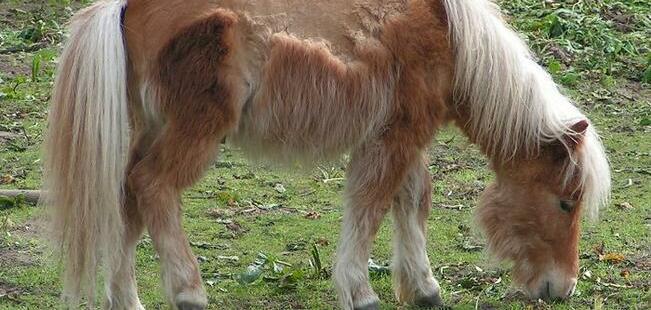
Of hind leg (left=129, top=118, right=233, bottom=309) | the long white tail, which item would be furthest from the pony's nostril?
the long white tail

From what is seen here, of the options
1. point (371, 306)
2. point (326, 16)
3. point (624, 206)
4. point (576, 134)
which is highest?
point (326, 16)

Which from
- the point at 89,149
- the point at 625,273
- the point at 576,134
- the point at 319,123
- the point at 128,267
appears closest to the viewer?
the point at 89,149

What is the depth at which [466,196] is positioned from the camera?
7.59 meters

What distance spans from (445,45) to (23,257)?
2318 mm

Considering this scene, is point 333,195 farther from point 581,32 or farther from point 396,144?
point 581,32

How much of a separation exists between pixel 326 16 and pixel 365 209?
2.81ft

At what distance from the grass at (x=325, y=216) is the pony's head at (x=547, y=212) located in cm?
13

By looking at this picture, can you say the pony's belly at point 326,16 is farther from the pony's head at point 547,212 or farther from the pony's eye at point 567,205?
the pony's eye at point 567,205

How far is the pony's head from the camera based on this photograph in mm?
5777

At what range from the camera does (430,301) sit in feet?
19.2

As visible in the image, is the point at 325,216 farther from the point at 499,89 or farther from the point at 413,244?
the point at 499,89

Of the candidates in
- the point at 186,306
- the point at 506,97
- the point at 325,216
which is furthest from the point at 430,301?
the point at 325,216

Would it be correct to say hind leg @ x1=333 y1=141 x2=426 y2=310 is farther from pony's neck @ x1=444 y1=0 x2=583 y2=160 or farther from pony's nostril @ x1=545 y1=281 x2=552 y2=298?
pony's nostril @ x1=545 y1=281 x2=552 y2=298

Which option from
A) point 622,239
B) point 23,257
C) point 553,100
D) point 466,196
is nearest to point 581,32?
point 466,196
